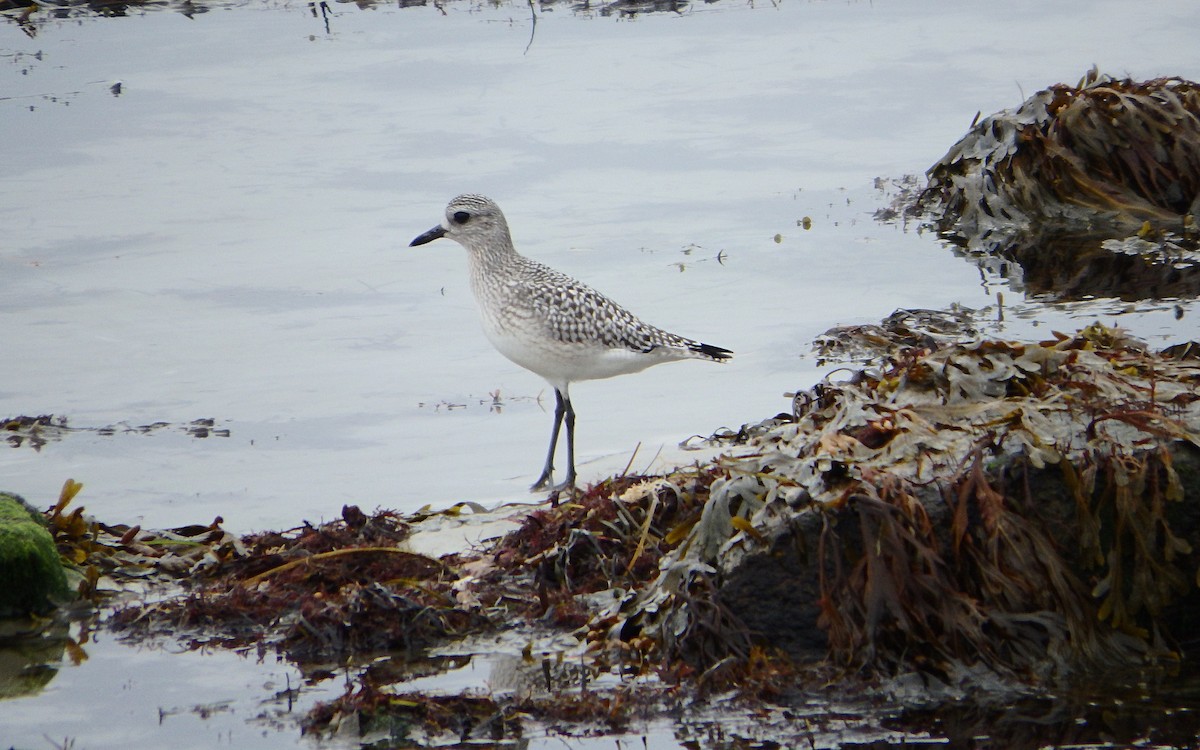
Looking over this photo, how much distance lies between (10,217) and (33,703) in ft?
24.9

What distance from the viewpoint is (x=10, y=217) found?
452 inches

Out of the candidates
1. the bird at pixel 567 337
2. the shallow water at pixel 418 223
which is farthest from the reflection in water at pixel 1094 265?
the bird at pixel 567 337

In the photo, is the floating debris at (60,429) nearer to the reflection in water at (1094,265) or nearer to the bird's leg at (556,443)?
the bird's leg at (556,443)

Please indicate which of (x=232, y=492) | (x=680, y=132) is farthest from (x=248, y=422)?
(x=680, y=132)

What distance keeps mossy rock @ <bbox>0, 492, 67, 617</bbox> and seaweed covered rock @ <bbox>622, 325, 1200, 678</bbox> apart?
2257 millimetres

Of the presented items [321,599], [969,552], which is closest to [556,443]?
[321,599]

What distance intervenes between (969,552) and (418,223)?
734 cm

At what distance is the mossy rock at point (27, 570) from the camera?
5.39m

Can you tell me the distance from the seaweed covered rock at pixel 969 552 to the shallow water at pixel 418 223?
143 cm

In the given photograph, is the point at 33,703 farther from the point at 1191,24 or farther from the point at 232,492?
the point at 1191,24

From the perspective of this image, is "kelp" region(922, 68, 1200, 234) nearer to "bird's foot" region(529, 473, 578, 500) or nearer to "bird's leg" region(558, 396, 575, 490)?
"bird's leg" region(558, 396, 575, 490)

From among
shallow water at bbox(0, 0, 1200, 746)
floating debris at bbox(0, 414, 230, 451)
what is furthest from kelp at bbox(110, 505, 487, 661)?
floating debris at bbox(0, 414, 230, 451)

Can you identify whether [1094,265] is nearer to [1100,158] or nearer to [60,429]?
[1100,158]

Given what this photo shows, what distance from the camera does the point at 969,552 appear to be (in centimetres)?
450
